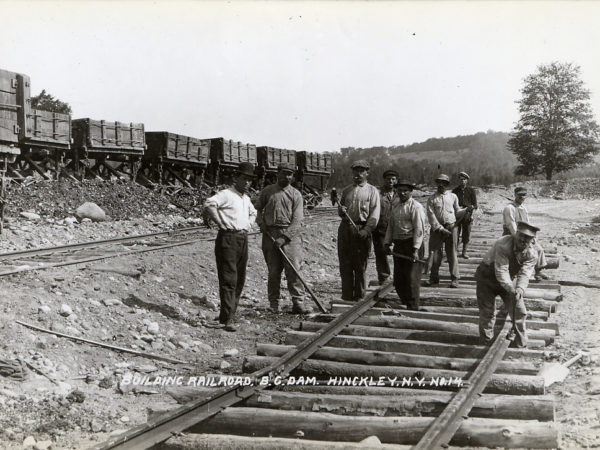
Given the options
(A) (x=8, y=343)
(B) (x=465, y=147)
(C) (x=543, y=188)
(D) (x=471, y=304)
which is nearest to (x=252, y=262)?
(D) (x=471, y=304)

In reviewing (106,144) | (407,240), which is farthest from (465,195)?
(106,144)

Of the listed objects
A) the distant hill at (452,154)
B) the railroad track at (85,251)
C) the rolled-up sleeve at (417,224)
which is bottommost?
the railroad track at (85,251)

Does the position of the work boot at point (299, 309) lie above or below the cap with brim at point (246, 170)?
below

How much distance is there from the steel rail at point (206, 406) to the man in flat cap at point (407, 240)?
1299 mm

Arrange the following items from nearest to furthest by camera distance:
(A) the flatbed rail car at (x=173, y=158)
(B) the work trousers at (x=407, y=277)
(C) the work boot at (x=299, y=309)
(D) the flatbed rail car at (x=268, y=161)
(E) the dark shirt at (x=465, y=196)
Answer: (B) the work trousers at (x=407, y=277) < (C) the work boot at (x=299, y=309) < (E) the dark shirt at (x=465, y=196) < (A) the flatbed rail car at (x=173, y=158) < (D) the flatbed rail car at (x=268, y=161)

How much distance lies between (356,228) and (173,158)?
1448cm

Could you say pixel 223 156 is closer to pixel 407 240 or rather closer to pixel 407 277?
pixel 407 240

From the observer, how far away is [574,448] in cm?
369

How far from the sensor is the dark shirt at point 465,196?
1032cm

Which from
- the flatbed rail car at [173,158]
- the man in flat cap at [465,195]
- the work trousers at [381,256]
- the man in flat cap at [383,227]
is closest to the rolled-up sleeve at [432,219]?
the man in flat cap at [383,227]

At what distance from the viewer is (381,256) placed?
8.24 m

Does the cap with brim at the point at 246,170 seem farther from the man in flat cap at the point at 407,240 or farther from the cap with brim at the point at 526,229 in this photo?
the cap with brim at the point at 526,229

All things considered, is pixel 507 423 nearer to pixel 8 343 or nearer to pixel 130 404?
pixel 130 404

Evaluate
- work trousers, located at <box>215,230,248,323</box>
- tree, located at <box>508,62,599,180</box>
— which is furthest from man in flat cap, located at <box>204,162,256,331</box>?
tree, located at <box>508,62,599,180</box>
